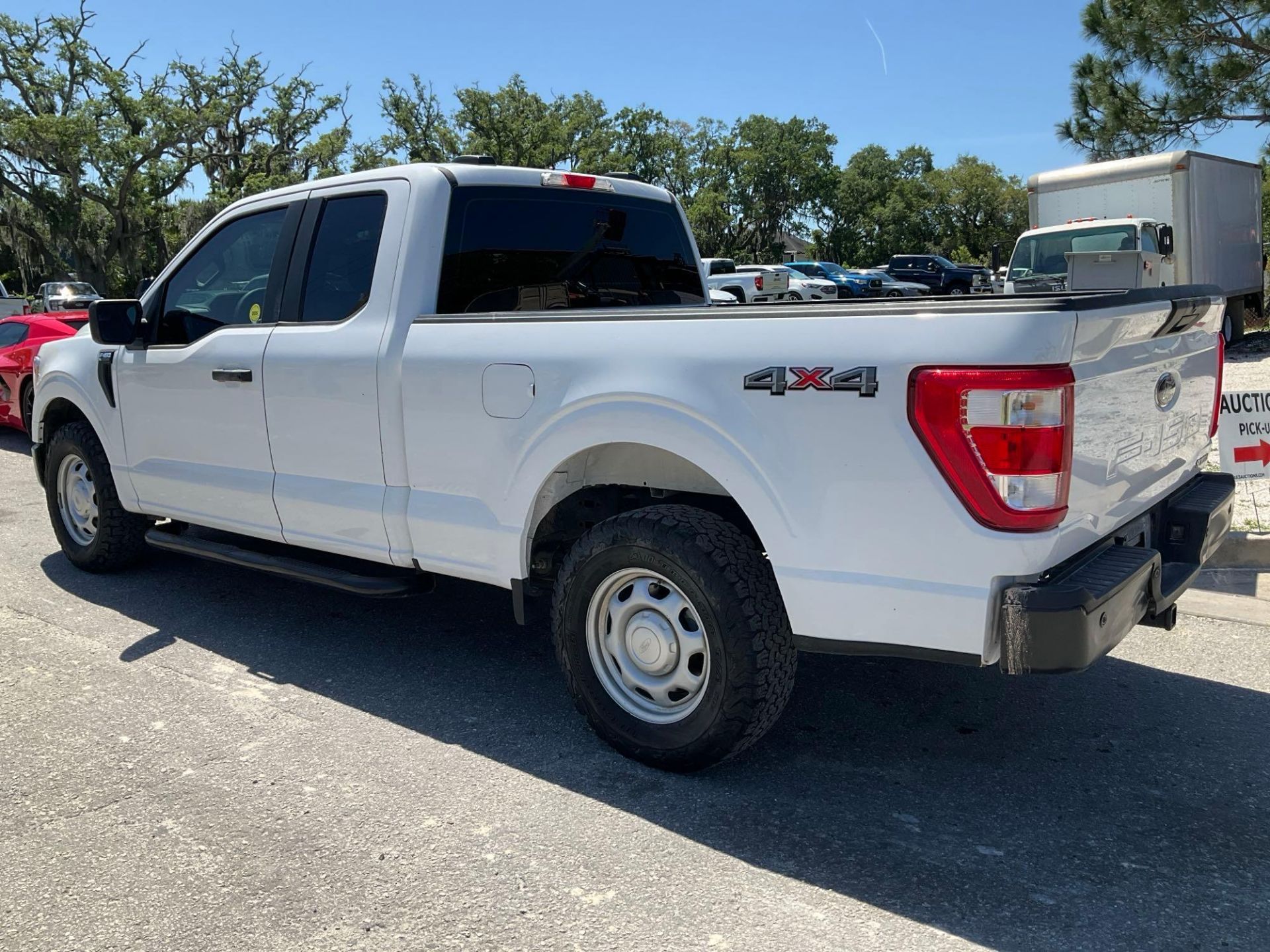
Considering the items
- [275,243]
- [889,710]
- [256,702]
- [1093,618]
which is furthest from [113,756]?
[1093,618]

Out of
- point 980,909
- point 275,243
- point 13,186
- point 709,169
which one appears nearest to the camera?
point 980,909

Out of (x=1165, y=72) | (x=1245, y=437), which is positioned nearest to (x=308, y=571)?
(x=1245, y=437)

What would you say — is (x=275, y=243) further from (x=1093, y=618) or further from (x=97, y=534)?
(x=1093, y=618)

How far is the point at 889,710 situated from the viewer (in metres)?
4.21

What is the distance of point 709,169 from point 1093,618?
232 feet

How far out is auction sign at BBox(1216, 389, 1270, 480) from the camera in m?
6.06

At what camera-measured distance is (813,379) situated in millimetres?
3074

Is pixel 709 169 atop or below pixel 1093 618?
atop

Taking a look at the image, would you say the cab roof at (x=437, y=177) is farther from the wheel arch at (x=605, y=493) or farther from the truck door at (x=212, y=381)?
the wheel arch at (x=605, y=493)

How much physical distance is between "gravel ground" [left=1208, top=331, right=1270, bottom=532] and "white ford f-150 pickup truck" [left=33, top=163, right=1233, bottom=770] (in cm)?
283

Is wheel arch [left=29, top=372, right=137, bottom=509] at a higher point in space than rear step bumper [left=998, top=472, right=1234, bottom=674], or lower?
higher

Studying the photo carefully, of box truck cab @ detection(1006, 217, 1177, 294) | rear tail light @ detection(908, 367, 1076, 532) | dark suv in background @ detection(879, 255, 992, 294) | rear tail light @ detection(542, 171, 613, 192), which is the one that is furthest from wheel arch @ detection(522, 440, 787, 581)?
dark suv in background @ detection(879, 255, 992, 294)

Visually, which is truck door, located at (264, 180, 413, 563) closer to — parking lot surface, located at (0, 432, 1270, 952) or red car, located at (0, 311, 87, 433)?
parking lot surface, located at (0, 432, 1270, 952)

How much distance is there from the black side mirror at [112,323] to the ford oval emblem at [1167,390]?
4.48 metres
